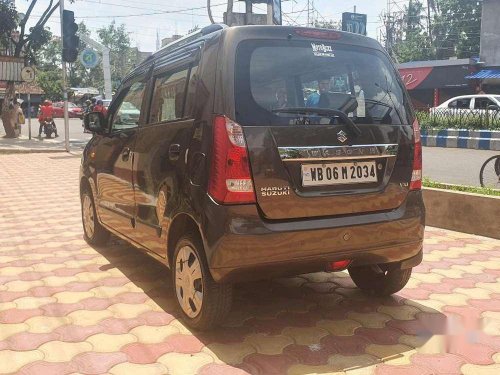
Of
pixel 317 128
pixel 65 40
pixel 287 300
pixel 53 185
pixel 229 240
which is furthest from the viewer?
pixel 65 40

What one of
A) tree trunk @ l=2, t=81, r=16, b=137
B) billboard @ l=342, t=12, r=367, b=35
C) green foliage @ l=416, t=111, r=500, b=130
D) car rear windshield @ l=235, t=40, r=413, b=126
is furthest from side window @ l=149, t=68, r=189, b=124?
billboard @ l=342, t=12, r=367, b=35

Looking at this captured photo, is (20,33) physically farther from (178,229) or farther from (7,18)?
(178,229)

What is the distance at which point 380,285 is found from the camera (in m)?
3.68

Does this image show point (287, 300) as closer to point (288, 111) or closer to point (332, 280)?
point (332, 280)

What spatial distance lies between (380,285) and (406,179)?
3.00 feet

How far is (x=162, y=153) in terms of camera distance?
3.34m

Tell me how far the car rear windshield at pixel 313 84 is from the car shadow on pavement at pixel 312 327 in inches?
49.3

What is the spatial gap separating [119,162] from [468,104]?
16.8 m

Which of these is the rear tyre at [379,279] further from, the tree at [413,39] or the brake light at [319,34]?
the tree at [413,39]

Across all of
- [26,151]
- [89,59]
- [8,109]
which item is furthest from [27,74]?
[89,59]

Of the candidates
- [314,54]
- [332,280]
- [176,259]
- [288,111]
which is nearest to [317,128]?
[288,111]

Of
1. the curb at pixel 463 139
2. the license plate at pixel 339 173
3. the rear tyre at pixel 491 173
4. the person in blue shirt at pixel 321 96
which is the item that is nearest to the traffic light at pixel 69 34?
the rear tyre at pixel 491 173

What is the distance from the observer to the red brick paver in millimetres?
2752

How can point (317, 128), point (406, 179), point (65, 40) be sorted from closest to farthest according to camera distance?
1. point (317, 128)
2. point (406, 179)
3. point (65, 40)
